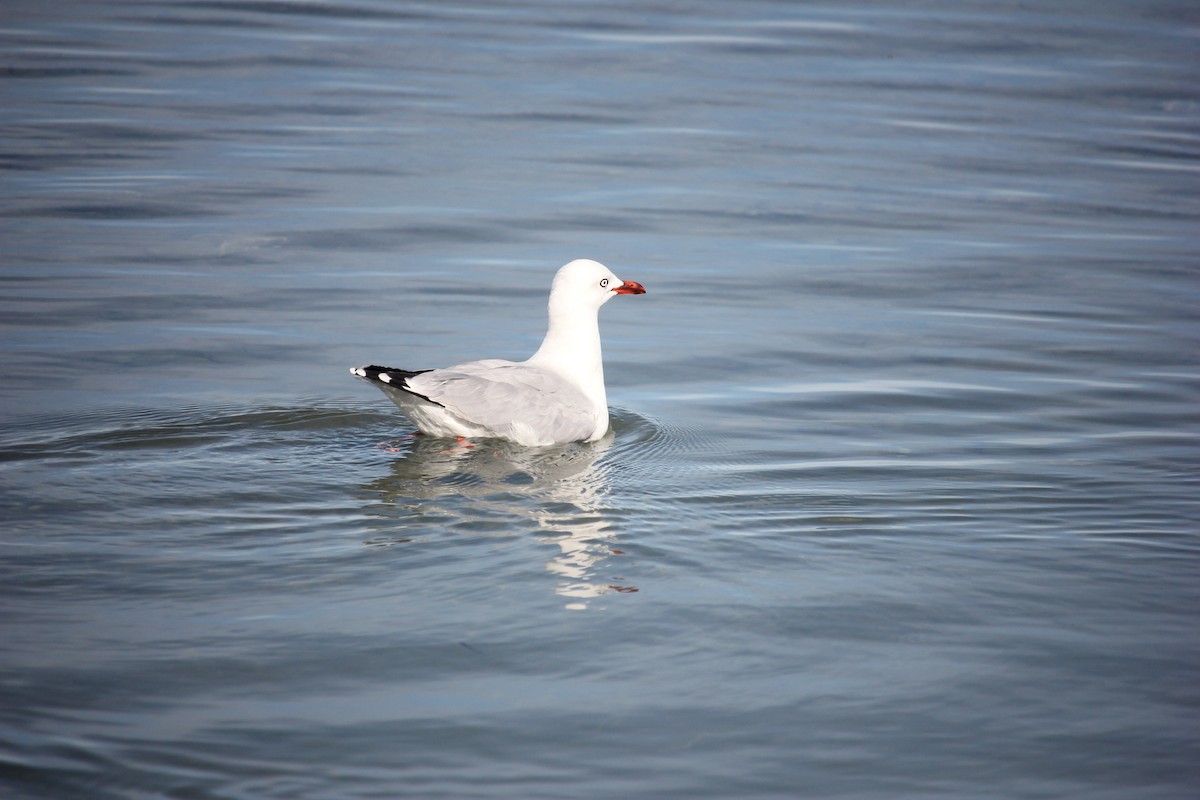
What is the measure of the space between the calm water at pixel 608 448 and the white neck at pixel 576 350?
0.56 m

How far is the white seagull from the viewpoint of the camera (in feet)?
27.9

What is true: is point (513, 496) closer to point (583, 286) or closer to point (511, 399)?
point (511, 399)

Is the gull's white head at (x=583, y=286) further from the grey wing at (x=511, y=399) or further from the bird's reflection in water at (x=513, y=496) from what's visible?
the bird's reflection in water at (x=513, y=496)

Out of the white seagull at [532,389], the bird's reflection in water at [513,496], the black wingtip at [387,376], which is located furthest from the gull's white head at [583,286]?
the black wingtip at [387,376]

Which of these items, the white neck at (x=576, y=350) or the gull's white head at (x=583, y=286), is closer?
the white neck at (x=576, y=350)

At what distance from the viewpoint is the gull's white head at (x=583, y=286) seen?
9.69 meters

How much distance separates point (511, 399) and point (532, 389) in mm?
240

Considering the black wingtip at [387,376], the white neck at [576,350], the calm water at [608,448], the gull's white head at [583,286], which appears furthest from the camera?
the gull's white head at [583,286]

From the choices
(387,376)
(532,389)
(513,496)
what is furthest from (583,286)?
(513,496)

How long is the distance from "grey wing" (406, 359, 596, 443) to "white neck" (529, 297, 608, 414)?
164 millimetres

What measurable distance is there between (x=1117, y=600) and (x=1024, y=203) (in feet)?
34.9

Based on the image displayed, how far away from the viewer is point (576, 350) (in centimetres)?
949

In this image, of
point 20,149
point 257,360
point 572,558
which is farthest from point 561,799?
point 20,149

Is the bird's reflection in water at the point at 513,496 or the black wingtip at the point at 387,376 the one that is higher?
the black wingtip at the point at 387,376
